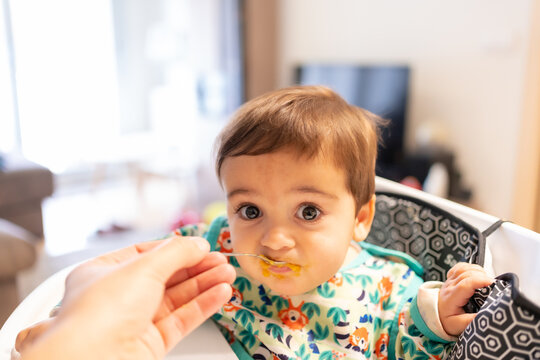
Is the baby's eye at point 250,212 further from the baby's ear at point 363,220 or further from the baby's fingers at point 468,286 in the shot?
the baby's fingers at point 468,286

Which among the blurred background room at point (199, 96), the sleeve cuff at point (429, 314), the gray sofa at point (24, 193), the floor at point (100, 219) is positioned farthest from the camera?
the floor at point (100, 219)

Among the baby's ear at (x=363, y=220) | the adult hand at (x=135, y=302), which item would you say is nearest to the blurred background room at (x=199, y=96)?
the baby's ear at (x=363, y=220)

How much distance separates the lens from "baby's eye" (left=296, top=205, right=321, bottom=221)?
75cm

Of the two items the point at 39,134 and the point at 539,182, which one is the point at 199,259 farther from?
the point at 39,134

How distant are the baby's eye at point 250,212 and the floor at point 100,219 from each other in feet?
6.27

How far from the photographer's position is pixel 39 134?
455 cm

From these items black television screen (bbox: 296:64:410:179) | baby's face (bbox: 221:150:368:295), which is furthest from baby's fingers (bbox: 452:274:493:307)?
black television screen (bbox: 296:64:410:179)

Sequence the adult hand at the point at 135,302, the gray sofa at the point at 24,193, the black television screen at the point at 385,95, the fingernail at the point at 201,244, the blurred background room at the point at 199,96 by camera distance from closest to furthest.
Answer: the adult hand at the point at 135,302
the fingernail at the point at 201,244
the gray sofa at the point at 24,193
the blurred background room at the point at 199,96
the black television screen at the point at 385,95

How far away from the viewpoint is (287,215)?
74 cm

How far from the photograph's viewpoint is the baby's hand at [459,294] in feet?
2.27

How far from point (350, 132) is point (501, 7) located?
235 centimetres

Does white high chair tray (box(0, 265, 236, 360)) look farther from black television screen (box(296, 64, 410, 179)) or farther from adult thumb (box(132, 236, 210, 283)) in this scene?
black television screen (box(296, 64, 410, 179))

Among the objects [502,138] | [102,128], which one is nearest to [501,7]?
[502,138]

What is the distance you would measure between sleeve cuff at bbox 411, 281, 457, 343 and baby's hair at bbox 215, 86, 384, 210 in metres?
0.18
